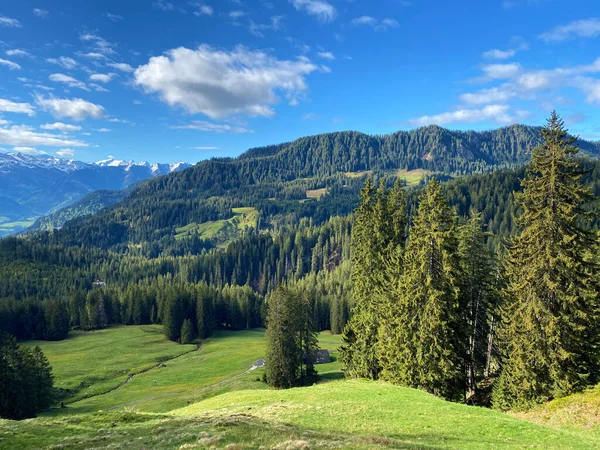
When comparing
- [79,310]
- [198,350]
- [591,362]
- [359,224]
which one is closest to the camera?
[591,362]

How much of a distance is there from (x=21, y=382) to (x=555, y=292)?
85645mm

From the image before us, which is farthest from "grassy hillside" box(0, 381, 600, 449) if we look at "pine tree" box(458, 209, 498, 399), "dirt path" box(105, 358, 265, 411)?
"dirt path" box(105, 358, 265, 411)

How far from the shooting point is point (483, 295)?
45.0 m

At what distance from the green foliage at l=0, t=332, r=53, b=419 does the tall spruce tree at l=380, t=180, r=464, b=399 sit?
225 ft

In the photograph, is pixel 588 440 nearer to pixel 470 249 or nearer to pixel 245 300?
pixel 470 249

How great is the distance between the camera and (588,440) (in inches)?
896

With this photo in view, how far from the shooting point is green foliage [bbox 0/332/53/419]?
6531 centimetres

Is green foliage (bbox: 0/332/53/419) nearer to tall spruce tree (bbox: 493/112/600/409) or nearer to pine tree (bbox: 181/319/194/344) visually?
pine tree (bbox: 181/319/194/344)

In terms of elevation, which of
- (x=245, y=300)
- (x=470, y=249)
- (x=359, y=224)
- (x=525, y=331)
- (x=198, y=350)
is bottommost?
(x=198, y=350)

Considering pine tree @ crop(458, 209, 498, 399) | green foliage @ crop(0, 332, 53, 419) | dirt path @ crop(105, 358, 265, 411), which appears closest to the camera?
pine tree @ crop(458, 209, 498, 399)

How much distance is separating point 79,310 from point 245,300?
7221 centimetres

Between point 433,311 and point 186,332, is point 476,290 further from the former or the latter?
point 186,332

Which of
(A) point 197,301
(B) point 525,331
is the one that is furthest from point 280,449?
(A) point 197,301

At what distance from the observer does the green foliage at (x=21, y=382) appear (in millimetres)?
65312
